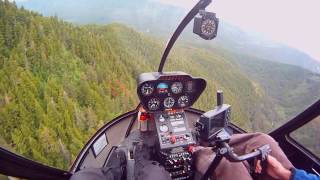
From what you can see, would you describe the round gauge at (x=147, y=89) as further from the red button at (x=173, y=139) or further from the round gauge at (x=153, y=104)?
the red button at (x=173, y=139)

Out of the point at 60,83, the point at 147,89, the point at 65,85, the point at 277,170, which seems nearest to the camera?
the point at 277,170

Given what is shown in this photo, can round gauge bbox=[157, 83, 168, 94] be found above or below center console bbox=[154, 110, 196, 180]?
above

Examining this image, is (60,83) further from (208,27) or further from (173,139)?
(208,27)

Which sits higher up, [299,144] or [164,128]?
[164,128]

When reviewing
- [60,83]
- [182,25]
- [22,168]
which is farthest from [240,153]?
[60,83]

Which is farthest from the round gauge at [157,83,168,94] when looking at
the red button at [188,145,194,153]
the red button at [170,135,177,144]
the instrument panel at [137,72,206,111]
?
the red button at [188,145,194,153]

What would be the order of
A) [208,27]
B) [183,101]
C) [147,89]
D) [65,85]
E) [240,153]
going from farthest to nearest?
[65,85], [183,101], [147,89], [208,27], [240,153]

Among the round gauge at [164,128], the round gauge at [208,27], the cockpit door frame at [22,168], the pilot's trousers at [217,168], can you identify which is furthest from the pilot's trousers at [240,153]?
the cockpit door frame at [22,168]

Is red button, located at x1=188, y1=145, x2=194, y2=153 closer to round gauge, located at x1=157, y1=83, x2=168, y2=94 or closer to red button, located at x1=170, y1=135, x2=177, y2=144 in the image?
red button, located at x1=170, y1=135, x2=177, y2=144
